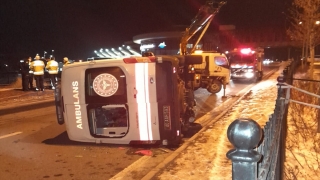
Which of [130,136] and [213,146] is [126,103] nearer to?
[130,136]

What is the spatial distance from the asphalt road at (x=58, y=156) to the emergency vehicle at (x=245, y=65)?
15961 mm

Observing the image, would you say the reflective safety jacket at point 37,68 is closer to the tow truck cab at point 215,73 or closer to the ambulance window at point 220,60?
the tow truck cab at point 215,73

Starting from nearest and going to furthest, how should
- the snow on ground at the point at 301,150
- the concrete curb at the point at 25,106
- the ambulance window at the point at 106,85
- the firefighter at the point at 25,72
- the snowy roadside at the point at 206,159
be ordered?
the snowy roadside at the point at 206,159 < the snow on ground at the point at 301,150 < the ambulance window at the point at 106,85 < the concrete curb at the point at 25,106 < the firefighter at the point at 25,72

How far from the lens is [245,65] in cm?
2470

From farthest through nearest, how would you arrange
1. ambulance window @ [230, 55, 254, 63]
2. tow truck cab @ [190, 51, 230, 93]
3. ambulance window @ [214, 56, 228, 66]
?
ambulance window @ [230, 55, 254, 63] → ambulance window @ [214, 56, 228, 66] → tow truck cab @ [190, 51, 230, 93]

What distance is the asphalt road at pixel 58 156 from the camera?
649cm

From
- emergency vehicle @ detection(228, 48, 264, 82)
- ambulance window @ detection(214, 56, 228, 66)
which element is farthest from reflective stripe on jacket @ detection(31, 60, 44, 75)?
emergency vehicle @ detection(228, 48, 264, 82)

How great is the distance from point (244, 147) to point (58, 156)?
622 cm

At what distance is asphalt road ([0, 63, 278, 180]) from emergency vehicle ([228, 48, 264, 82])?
16.0 metres

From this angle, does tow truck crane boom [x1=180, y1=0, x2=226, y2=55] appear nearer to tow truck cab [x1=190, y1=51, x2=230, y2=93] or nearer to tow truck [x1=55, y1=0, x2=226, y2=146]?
tow truck cab [x1=190, y1=51, x2=230, y2=93]

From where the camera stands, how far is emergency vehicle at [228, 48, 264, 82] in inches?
960

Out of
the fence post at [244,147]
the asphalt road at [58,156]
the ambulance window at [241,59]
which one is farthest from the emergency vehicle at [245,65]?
the fence post at [244,147]

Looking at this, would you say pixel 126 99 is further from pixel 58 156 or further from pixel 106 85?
pixel 58 156

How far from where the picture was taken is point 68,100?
7.85 meters
